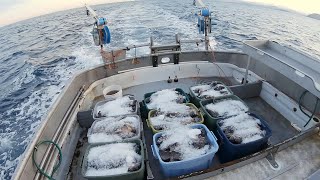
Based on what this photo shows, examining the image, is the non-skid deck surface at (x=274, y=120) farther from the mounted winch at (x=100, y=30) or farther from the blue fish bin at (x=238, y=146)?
the mounted winch at (x=100, y=30)

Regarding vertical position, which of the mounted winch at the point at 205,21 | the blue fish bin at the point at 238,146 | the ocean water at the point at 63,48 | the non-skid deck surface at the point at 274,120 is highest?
the mounted winch at the point at 205,21

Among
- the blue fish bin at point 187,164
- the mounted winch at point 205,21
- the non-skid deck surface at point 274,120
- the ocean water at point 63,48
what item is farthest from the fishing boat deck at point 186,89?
the ocean water at point 63,48

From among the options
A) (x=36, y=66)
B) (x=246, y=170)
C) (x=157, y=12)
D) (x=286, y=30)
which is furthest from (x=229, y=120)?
(x=157, y=12)

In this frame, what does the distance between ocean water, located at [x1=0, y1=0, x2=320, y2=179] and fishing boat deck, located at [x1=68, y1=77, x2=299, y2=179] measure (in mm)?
1549

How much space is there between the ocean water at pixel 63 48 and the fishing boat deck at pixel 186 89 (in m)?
1.55

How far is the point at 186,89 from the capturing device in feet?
17.8

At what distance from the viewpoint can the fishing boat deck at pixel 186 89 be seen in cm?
335

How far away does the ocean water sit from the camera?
27.3ft

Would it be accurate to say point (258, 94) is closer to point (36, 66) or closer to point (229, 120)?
point (229, 120)

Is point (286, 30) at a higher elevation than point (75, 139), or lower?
lower

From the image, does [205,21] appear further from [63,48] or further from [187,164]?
[63,48]

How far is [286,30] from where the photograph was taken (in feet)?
65.8

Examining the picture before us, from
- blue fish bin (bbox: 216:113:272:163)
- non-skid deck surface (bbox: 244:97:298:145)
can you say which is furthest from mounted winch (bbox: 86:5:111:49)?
non-skid deck surface (bbox: 244:97:298:145)

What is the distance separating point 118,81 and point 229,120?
314 centimetres
